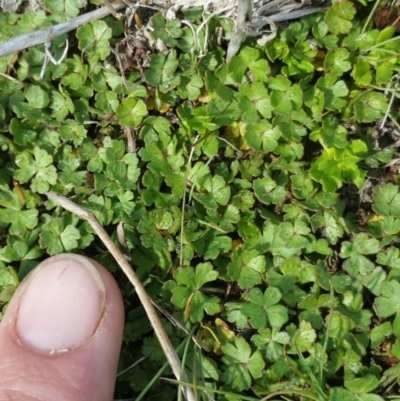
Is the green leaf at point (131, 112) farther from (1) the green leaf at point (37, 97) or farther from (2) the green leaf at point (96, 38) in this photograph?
(1) the green leaf at point (37, 97)

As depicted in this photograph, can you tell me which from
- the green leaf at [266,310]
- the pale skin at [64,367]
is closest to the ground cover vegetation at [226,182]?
the green leaf at [266,310]

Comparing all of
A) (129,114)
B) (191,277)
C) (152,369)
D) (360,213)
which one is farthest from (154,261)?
(360,213)

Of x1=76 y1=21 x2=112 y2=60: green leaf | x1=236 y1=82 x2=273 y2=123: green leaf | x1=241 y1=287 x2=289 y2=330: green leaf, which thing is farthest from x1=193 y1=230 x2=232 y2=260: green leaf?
x1=76 y1=21 x2=112 y2=60: green leaf

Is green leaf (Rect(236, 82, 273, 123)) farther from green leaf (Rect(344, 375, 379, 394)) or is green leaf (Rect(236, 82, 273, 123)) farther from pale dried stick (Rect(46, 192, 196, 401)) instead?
green leaf (Rect(344, 375, 379, 394))

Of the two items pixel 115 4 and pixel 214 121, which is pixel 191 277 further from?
pixel 115 4

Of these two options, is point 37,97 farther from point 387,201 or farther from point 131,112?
point 387,201

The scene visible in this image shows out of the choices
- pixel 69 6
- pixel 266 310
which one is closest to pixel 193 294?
pixel 266 310
